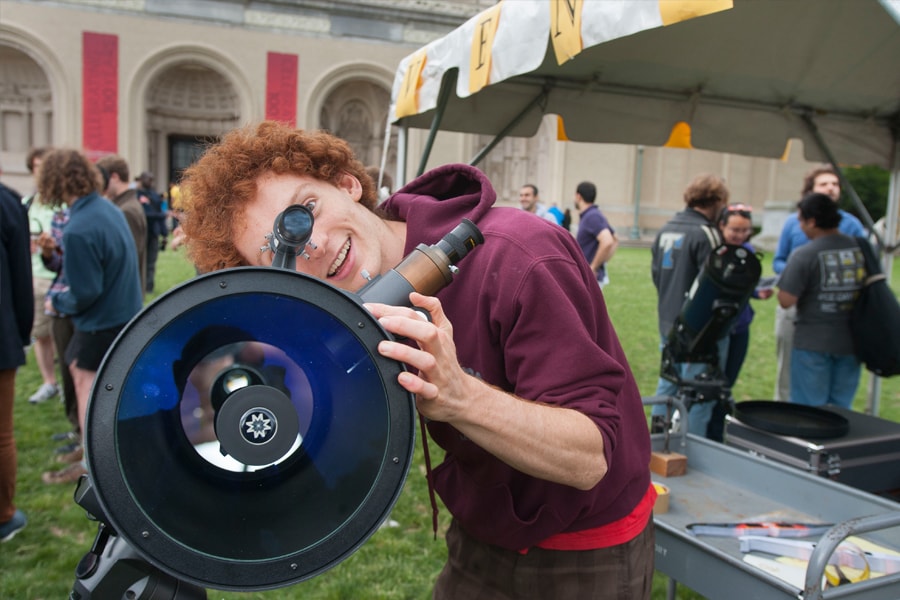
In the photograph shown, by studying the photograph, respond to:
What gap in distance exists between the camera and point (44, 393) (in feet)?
19.5

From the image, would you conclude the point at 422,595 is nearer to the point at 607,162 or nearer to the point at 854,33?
the point at 854,33

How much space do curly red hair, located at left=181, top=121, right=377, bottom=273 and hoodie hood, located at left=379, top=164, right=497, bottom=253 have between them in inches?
5.8

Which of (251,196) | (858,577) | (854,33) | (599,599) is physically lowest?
(858,577)

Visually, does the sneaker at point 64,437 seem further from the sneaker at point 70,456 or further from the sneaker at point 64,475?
the sneaker at point 64,475

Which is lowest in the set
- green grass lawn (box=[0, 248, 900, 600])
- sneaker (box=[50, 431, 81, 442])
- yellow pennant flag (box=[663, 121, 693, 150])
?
green grass lawn (box=[0, 248, 900, 600])

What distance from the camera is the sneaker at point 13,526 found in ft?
11.8

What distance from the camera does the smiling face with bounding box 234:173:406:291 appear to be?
134 centimetres

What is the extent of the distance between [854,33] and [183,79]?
26913 mm

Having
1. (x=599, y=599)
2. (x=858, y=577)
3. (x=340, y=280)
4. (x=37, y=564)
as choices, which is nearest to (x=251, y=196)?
(x=340, y=280)

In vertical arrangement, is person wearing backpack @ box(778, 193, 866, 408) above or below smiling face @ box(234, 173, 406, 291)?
below

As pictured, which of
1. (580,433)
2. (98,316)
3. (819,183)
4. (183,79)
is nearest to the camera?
(580,433)

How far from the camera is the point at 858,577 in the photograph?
212cm

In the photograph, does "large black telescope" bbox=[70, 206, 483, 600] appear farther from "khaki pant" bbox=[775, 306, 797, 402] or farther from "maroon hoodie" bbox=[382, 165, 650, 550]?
"khaki pant" bbox=[775, 306, 797, 402]

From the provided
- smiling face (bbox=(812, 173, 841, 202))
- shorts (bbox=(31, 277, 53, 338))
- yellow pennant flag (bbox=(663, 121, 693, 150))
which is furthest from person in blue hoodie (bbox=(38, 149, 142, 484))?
smiling face (bbox=(812, 173, 841, 202))
